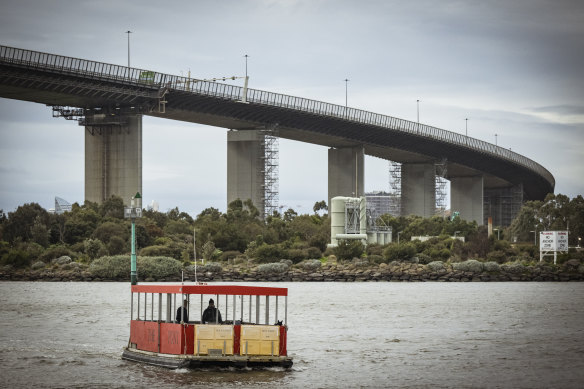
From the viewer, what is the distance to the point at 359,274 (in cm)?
11450

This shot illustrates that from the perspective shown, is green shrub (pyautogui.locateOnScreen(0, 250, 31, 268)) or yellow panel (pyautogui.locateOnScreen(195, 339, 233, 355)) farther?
green shrub (pyautogui.locateOnScreen(0, 250, 31, 268))

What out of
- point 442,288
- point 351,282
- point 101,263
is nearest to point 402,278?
point 351,282

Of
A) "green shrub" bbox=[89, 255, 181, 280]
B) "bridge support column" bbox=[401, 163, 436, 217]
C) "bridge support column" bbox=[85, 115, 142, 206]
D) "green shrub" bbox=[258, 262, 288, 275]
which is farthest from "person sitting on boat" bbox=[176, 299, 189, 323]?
"bridge support column" bbox=[401, 163, 436, 217]

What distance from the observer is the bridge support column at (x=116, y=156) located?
138m

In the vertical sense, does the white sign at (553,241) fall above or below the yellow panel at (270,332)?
above

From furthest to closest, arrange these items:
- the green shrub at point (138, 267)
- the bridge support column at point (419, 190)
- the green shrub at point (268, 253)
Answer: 1. the bridge support column at point (419, 190)
2. the green shrub at point (268, 253)
3. the green shrub at point (138, 267)

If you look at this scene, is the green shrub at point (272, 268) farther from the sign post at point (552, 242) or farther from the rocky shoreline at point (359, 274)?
the sign post at point (552, 242)

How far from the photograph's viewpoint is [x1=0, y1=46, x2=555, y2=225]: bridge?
126 m

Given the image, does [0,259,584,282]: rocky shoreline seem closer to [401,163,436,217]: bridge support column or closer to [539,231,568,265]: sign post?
[539,231,568,265]: sign post

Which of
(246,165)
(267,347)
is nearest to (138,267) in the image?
(246,165)

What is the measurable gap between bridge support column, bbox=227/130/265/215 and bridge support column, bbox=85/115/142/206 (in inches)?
790

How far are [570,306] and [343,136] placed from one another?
91.1 m

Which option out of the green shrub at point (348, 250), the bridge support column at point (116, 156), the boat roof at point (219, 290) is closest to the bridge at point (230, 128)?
the bridge support column at point (116, 156)

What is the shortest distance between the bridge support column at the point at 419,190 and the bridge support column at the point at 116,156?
62.1 metres
